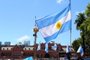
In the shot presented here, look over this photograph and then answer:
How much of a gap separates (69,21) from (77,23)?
50489 millimetres

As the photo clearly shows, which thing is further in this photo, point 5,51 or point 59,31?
point 5,51

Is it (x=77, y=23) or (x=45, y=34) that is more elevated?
(x=77, y=23)

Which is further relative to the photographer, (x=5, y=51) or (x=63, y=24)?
(x=5, y=51)

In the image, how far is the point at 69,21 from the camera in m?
18.3

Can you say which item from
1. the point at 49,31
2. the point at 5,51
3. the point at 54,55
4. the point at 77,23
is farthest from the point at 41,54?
the point at 49,31

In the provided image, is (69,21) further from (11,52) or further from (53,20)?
(11,52)

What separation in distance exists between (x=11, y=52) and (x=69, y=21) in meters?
91.5

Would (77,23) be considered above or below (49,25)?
above

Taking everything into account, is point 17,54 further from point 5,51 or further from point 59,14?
point 59,14

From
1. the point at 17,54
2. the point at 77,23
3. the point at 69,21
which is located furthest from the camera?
the point at 17,54

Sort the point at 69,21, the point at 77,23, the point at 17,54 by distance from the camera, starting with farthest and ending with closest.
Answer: the point at 17,54, the point at 77,23, the point at 69,21

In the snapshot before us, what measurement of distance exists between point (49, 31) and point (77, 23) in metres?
50.1

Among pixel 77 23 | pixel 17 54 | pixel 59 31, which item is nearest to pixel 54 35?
pixel 59 31

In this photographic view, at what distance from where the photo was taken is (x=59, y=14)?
61.9 feet
